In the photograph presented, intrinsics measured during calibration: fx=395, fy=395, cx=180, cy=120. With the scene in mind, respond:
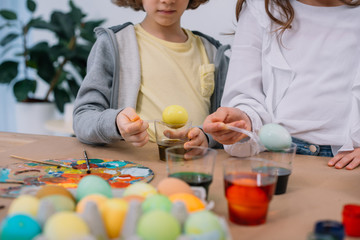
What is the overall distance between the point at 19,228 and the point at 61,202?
0.09 meters

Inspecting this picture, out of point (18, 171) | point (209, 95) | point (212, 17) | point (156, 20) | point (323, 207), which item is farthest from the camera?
point (212, 17)

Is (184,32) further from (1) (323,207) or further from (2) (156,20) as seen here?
(1) (323,207)

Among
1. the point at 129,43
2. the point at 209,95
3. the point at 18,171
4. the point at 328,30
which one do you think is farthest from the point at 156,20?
the point at 18,171

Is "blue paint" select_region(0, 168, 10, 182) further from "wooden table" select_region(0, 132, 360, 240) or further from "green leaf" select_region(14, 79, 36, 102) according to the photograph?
"green leaf" select_region(14, 79, 36, 102)

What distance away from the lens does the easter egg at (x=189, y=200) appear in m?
0.59

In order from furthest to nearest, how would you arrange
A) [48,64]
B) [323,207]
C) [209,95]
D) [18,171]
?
1. [48,64]
2. [209,95]
3. [18,171]
4. [323,207]

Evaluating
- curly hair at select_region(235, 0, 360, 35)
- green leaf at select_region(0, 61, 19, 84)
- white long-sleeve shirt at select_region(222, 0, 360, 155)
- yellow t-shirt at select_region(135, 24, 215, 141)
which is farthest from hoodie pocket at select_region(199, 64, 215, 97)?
green leaf at select_region(0, 61, 19, 84)

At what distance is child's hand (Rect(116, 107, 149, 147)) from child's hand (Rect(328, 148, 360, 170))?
489 millimetres

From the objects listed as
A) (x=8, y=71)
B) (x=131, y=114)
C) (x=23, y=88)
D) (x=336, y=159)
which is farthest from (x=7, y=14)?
(x=336, y=159)

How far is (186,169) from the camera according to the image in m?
0.74

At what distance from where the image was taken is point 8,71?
2.90 m

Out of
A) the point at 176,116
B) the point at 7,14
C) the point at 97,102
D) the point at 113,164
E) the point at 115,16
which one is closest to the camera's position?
the point at 113,164

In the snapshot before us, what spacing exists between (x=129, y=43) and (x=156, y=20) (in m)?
0.12

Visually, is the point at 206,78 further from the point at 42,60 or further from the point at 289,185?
the point at 42,60
